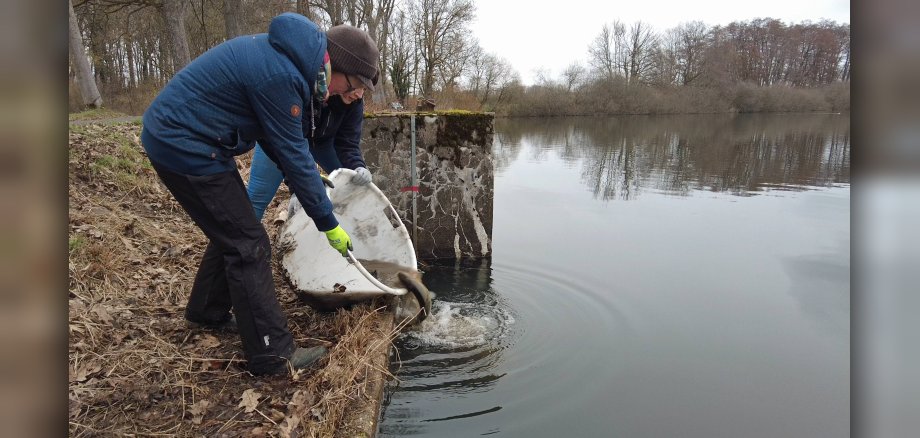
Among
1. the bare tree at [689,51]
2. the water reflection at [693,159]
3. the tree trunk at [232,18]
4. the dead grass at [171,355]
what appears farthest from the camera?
the bare tree at [689,51]

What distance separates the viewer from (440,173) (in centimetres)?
671

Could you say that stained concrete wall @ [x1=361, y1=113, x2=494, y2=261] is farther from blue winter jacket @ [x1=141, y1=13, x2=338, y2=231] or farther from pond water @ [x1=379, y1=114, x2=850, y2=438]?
blue winter jacket @ [x1=141, y1=13, x2=338, y2=231]

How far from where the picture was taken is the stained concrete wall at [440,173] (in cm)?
655

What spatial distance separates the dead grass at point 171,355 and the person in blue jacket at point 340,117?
91 cm

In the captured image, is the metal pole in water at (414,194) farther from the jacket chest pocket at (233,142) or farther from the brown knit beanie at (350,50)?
the jacket chest pocket at (233,142)

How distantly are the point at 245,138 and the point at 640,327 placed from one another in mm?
3889

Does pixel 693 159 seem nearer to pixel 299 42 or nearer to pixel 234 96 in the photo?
pixel 299 42

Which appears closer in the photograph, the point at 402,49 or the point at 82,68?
the point at 82,68

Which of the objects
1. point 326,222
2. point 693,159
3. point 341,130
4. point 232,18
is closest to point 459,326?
point 341,130

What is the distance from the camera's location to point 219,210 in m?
2.86

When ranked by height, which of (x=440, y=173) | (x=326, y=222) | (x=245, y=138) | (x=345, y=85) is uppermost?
(x=345, y=85)

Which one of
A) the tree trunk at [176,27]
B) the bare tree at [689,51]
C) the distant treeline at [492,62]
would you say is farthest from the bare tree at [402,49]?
the bare tree at [689,51]

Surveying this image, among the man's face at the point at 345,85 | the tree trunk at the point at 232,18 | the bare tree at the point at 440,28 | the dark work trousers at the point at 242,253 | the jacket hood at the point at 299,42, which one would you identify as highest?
the bare tree at the point at 440,28
